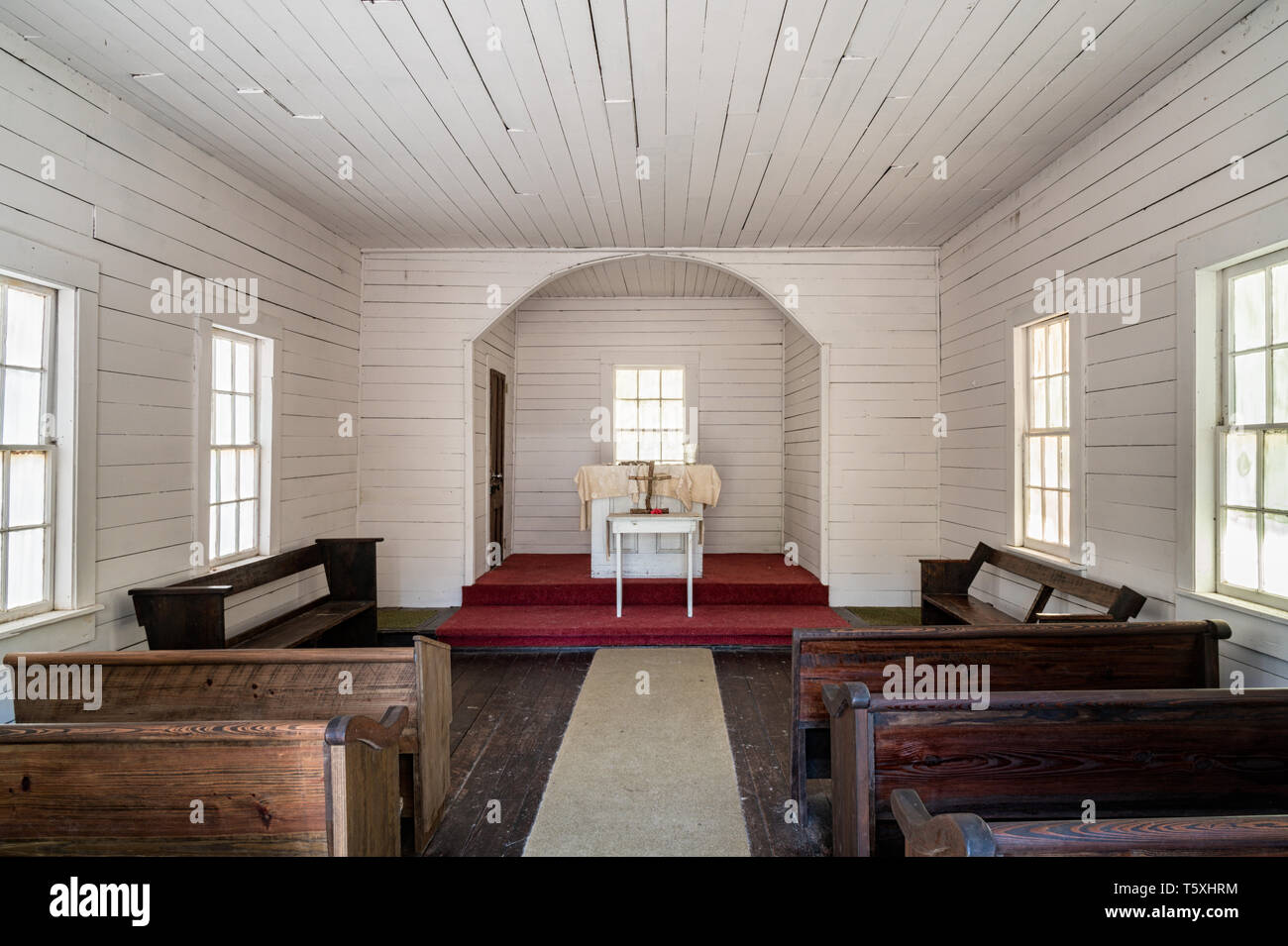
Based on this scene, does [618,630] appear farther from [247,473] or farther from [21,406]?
[21,406]

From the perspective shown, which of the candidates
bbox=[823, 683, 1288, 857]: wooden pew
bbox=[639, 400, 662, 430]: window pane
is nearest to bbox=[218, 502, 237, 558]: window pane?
bbox=[823, 683, 1288, 857]: wooden pew

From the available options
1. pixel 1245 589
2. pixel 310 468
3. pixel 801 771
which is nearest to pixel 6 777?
pixel 801 771

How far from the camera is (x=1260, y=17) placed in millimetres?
2758

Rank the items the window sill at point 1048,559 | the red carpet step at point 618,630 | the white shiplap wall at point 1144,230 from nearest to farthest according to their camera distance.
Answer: the white shiplap wall at point 1144,230, the window sill at point 1048,559, the red carpet step at point 618,630

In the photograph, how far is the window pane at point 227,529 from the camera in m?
4.32

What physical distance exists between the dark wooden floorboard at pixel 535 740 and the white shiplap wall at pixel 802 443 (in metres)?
1.77

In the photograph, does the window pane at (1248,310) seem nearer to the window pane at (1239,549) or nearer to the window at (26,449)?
the window pane at (1239,549)

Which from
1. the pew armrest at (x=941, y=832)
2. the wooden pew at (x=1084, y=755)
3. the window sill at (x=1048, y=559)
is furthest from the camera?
the window sill at (x=1048, y=559)

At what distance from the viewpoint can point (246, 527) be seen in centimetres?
457

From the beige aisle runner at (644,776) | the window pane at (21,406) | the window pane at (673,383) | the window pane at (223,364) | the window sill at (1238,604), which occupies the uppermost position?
the window pane at (673,383)

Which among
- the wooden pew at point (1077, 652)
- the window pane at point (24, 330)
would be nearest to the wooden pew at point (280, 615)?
the window pane at point (24, 330)

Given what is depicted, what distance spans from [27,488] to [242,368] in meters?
1.69

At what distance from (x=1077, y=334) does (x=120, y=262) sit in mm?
5120
